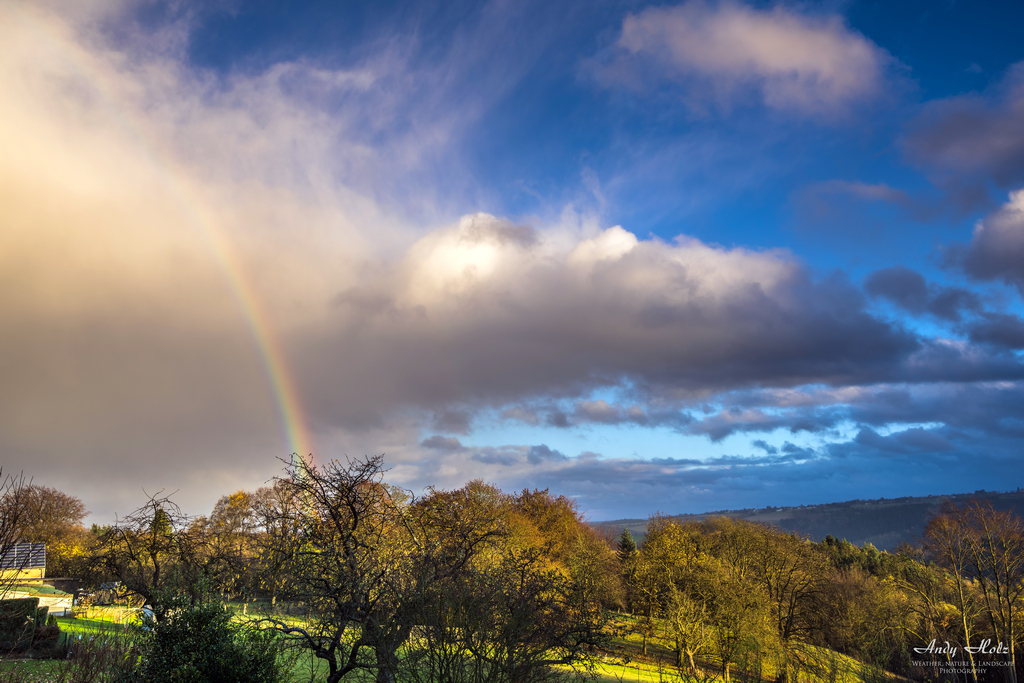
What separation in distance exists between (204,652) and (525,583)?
8005mm

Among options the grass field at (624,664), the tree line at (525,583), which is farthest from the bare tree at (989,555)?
the grass field at (624,664)

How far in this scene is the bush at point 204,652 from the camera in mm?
13492

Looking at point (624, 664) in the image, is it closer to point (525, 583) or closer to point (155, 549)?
point (525, 583)

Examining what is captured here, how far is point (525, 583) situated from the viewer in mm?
13562

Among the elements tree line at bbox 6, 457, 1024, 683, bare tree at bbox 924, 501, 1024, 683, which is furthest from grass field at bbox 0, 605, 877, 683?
bare tree at bbox 924, 501, 1024, 683


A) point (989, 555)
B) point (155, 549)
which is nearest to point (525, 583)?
point (155, 549)

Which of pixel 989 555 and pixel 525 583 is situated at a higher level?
pixel 525 583

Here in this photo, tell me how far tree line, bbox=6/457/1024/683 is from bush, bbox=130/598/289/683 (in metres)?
0.71

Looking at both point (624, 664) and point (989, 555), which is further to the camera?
point (989, 555)

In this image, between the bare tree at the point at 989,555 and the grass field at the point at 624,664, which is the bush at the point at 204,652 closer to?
the grass field at the point at 624,664

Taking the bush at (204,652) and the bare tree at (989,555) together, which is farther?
the bare tree at (989,555)

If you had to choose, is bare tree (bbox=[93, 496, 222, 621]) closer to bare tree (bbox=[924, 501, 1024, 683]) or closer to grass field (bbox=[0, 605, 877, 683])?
grass field (bbox=[0, 605, 877, 683])

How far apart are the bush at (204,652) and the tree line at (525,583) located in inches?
27.9

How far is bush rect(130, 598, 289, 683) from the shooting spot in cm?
1349
